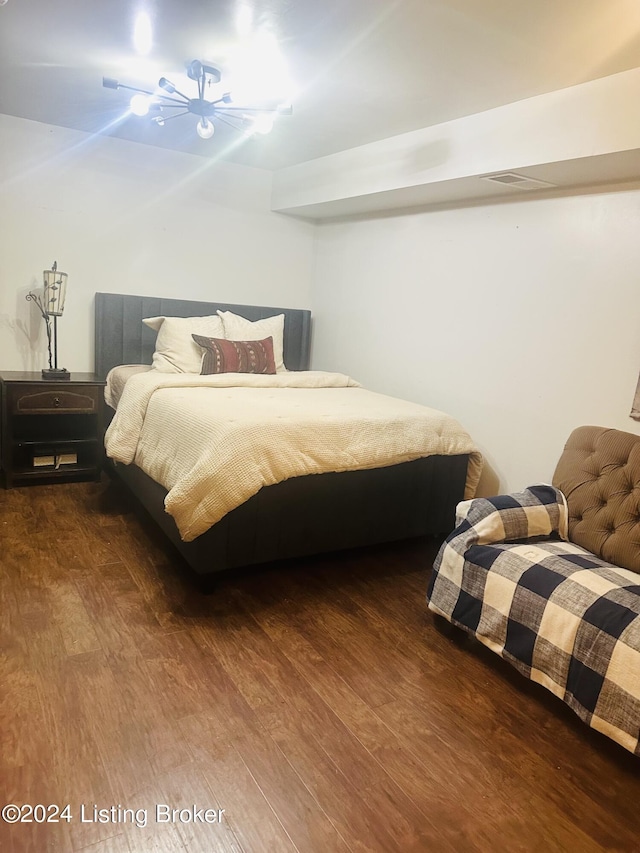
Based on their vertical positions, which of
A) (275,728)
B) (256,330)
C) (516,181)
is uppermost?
(516,181)

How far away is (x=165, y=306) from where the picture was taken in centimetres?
405

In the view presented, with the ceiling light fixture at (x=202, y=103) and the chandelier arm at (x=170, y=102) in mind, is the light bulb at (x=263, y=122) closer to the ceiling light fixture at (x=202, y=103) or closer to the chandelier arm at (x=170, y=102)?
the ceiling light fixture at (x=202, y=103)

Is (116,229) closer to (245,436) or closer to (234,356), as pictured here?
(234,356)

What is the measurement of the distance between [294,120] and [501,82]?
3.78 feet

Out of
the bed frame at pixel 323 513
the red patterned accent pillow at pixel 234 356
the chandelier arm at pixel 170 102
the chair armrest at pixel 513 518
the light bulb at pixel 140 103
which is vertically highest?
the chandelier arm at pixel 170 102

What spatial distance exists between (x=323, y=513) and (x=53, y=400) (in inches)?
74.6

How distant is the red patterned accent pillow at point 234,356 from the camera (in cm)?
365

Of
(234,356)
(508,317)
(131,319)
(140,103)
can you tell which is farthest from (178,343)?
(508,317)

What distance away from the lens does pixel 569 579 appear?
1.89m

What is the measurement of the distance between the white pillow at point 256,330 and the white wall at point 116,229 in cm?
43

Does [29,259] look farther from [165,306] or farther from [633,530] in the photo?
[633,530]

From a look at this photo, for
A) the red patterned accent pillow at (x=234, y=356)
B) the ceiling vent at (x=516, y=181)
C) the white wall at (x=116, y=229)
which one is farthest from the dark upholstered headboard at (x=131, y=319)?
the ceiling vent at (x=516, y=181)

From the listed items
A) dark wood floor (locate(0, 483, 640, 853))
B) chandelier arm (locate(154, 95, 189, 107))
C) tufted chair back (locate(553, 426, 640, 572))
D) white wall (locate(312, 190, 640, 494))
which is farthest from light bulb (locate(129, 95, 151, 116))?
tufted chair back (locate(553, 426, 640, 572))

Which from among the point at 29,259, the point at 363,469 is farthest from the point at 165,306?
the point at 363,469
